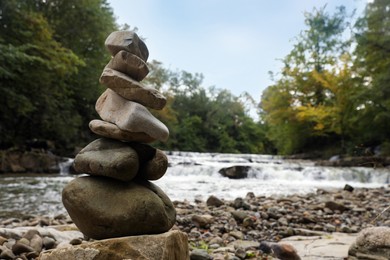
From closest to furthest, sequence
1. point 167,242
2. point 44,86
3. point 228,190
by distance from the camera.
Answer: point 167,242 < point 228,190 < point 44,86

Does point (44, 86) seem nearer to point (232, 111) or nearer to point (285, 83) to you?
point (285, 83)

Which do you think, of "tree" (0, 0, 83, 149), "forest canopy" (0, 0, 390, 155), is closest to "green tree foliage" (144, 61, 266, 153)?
"forest canopy" (0, 0, 390, 155)

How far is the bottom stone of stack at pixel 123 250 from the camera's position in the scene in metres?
2.23

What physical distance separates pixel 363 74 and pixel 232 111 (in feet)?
87.8

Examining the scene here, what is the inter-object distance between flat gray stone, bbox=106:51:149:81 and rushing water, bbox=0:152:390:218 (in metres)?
4.61

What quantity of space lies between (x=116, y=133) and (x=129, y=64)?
63 cm

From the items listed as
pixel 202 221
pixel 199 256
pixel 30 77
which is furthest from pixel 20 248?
pixel 30 77

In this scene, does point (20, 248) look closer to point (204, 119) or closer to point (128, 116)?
point (128, 116)

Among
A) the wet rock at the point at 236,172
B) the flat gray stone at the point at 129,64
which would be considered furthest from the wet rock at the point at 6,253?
the wet rock at the point at 236,172

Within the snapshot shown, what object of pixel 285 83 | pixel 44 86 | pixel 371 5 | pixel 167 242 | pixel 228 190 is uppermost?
pixel 371 5

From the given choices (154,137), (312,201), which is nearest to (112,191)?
(154,137)

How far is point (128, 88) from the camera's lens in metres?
2.85

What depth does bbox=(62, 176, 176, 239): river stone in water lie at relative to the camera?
2.46 meters

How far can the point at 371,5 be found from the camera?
14641 mm
